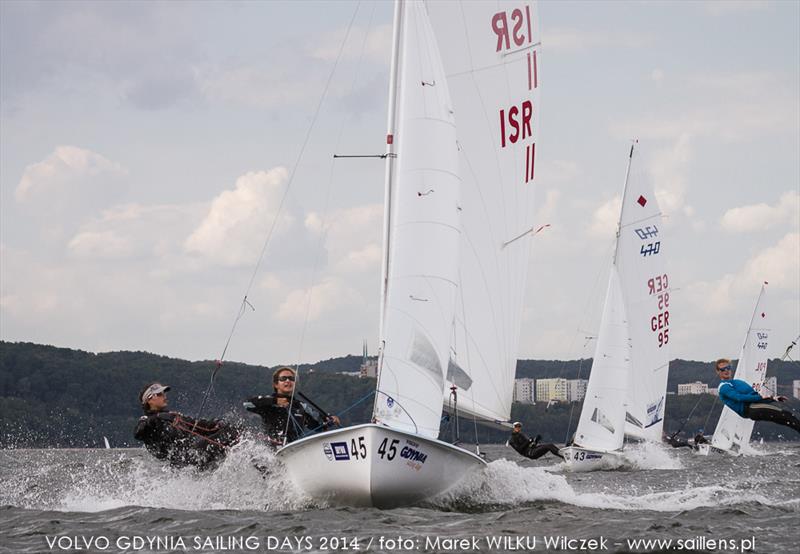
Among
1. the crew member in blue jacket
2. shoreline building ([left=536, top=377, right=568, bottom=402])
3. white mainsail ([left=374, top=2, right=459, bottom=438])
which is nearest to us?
white mainsail ([left=374, top=2, right=459, bottom=438])

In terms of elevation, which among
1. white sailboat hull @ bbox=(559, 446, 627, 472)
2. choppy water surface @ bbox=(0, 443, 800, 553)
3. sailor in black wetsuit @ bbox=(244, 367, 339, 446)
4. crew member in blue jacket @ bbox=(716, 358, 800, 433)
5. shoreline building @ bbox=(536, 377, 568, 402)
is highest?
shoreline building @ bbox=(536, 377, 568, 402)

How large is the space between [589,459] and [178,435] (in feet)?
60.4

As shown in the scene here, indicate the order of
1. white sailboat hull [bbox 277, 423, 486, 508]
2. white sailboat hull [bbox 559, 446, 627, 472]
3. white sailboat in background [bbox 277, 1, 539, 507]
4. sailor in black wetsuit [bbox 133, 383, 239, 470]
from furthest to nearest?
white sailboat hull [bbox 559, 446, 627, 472]
sailor in black wetsuit [bbox 133, 383, 239, 470]
white sailboat in background [bbox 277, 1, 539, 507]
white sailboat hull [bbox 277, 423, 486, 508]

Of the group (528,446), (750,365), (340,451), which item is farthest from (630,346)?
(340,451)

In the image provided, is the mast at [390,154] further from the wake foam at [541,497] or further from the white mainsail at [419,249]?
the wake foam at [541,497]

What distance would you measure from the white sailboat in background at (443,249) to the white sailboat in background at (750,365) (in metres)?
29.3

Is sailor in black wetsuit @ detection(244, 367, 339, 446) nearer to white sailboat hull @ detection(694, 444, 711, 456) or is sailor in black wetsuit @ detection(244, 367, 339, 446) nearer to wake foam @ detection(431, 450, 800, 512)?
wake foam @ detection(431, 450, 800, 512)

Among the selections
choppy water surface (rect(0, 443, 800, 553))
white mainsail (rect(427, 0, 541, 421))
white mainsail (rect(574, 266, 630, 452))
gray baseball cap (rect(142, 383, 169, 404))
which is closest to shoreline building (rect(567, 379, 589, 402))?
white mainsail (rect(574, 266, 630, 452))

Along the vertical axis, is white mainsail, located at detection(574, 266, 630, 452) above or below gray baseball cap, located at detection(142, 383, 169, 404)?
above

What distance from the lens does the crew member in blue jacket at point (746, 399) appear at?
49.8 ft

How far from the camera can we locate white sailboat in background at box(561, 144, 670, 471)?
30906 mm

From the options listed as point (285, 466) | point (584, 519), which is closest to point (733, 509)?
point (584, 519)

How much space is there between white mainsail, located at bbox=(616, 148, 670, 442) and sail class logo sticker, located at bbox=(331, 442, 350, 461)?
69.3ft

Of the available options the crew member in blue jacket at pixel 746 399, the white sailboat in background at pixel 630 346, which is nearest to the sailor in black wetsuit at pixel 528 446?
the white sailboat in background at pixel 630 346
